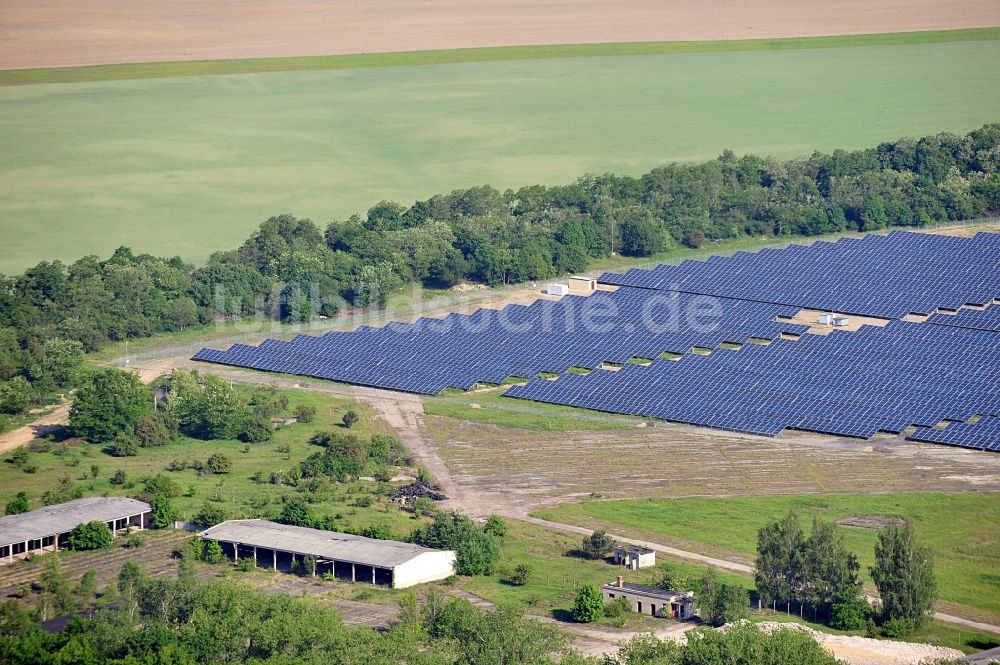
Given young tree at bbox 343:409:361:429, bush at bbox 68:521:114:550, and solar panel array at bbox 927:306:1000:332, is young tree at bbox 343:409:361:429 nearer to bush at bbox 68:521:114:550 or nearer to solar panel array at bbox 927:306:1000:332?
bush at bbox 68:521:114:550

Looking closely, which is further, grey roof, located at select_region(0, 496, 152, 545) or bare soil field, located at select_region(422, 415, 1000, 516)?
bare soil field, located at select_region(422, 415, 1000, 516)

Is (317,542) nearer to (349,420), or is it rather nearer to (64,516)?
(64,516)

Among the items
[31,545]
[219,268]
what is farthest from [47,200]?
[31,545]

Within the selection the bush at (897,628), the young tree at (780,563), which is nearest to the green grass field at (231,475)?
the young tree at (780,563)

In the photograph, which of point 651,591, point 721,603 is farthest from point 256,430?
point 721,603

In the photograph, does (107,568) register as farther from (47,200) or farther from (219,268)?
(47,200)

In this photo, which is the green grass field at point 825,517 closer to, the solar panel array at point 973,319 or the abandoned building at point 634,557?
the abandoned building at point 634,557

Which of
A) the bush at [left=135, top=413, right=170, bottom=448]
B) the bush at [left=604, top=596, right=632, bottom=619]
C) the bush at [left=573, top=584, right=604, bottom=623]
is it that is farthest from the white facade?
the bush at [left=135, top=413, right=170, bottom=448]
